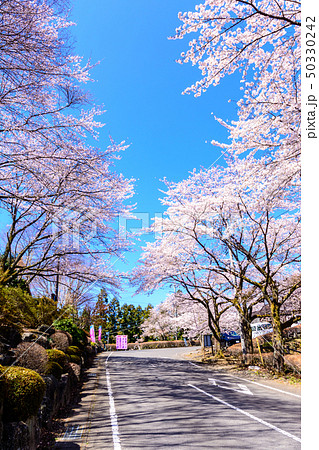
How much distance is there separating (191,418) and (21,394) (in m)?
3.52

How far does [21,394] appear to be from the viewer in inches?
149

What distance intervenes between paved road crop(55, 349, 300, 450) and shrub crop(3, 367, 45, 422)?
4.22 ft

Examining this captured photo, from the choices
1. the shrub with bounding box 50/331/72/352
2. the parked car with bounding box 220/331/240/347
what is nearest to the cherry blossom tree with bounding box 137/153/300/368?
the shrub with bounding box 50/331/72/352

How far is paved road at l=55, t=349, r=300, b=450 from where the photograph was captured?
4.38 m

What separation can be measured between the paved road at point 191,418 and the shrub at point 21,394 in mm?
1287

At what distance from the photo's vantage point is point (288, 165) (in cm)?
850

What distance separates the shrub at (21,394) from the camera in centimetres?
363

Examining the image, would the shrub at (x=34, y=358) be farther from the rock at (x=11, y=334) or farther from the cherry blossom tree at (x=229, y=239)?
the cherry blossom tree at (x=229, y=239)

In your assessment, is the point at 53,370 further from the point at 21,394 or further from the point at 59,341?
the point at 59,341

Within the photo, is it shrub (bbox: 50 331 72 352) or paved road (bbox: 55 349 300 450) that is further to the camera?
shrub (bbox: 50 331 72 352)

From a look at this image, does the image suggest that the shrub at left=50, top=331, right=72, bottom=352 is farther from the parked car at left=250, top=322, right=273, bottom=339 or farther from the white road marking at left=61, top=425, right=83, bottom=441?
the parked car at left=250, top=322, right=273, bottom=339

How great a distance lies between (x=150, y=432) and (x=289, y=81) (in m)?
8.31

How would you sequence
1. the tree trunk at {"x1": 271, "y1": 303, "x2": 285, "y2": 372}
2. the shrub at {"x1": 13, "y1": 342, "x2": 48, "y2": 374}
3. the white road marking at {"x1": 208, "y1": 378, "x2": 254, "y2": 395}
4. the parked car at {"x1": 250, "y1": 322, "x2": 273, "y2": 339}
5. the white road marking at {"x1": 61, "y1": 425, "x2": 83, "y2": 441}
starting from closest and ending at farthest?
the white road marking at {"x1": 61, "y1": 425, "x2": 83, "y2": 441} < the shrub at {"x1": 13, "y1": 342, "x2": 48, "y2": 374} < the white road marking at {"x1": 208, "y1": 378, "x2": 254, "y2": 395} < the tree trunk at {"x1": 271, "y1": 303, "x2": 285, "y2": 372} < the parked car at {"x1": 250, "y1": 322, "x2": 273, "y2": 339}

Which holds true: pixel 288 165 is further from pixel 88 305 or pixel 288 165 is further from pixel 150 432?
pixel 88 305
